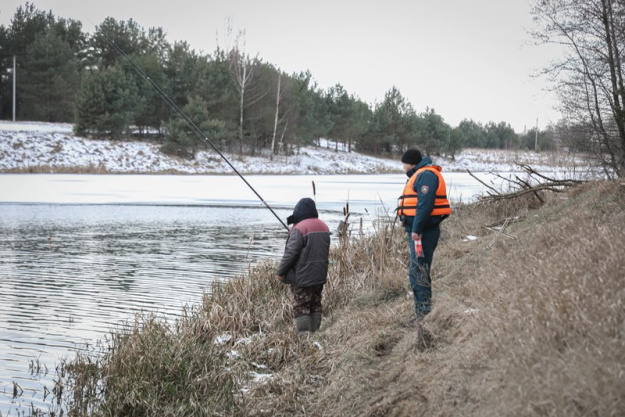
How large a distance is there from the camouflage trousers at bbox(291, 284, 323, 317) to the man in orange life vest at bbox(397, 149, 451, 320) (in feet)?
3.89

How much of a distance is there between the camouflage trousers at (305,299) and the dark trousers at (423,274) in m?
1.17

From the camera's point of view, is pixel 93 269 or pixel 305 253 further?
pixel 93 269

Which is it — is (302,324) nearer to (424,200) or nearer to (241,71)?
(424,200)

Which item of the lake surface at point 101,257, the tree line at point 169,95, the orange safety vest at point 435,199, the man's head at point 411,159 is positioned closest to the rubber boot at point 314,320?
the orange safety vest at point 435,199

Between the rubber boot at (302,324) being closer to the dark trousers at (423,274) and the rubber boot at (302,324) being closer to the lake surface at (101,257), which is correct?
the dark trousers at (423,274)


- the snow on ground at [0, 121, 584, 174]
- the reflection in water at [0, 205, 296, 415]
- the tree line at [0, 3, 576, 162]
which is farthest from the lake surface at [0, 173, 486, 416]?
the tree line at [0, 3, 576, 162]

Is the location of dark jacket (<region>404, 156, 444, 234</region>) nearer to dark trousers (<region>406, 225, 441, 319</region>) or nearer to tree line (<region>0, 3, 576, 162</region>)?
dark trousers (<region>406, 225, 441, 319</region>)

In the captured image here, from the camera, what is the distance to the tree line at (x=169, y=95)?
47281 mm

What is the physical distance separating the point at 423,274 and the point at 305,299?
143cm

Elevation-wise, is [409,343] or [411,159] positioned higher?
[411,159]

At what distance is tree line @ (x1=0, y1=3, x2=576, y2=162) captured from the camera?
155ft

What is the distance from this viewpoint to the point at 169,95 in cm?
4981

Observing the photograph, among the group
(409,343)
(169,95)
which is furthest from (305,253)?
(169,95)

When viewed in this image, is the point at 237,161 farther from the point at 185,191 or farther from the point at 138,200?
the point at 138,200
